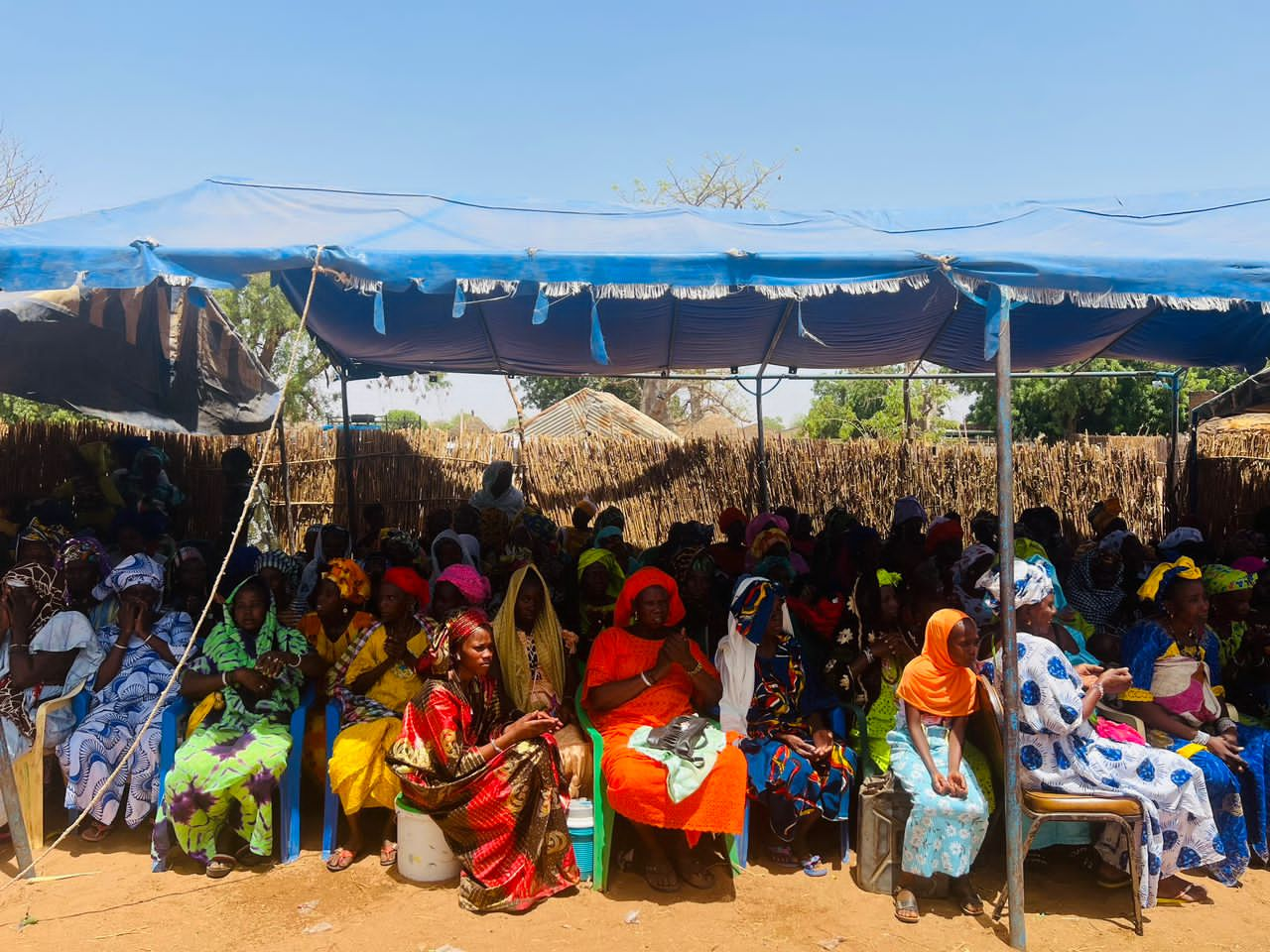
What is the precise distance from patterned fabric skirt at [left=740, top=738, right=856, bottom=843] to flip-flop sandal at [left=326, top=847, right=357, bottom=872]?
6.04 feet

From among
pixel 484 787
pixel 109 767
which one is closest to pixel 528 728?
pixel 484 787

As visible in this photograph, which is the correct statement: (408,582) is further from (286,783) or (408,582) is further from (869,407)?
(869,407)

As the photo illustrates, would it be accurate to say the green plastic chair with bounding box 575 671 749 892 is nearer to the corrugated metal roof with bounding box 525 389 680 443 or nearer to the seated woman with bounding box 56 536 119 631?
the seated woman with bounding box 56 536 119 631

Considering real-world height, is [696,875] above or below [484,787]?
below

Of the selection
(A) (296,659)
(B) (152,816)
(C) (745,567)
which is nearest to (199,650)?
(A) (296,659)

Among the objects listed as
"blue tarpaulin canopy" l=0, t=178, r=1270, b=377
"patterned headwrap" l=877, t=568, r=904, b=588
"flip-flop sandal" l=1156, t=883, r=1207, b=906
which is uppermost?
"blue tarpaulin canopy" l=0, t=178, r=1270, b=377

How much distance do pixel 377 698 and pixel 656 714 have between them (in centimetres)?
137

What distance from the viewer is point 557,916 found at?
3.64m

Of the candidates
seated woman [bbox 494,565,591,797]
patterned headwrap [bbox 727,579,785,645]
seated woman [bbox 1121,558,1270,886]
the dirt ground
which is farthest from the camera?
patterned headwrap [bbox 727,579,785,645]

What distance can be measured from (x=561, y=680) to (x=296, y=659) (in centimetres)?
128

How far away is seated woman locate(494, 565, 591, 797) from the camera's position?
4.09 metres

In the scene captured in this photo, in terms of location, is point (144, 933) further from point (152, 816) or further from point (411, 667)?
point (411, 667)

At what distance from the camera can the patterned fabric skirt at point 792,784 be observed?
13.1 feet

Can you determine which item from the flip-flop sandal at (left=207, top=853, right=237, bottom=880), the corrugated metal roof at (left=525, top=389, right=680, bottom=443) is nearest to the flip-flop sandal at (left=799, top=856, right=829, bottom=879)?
the flip-flop sandal at (left=207, top=853, right=237, bottom=880)
